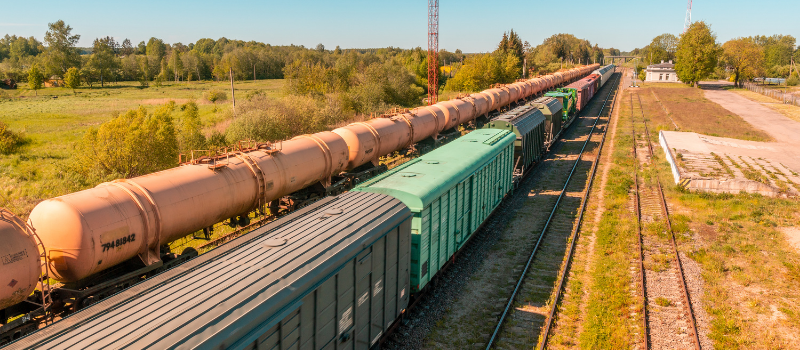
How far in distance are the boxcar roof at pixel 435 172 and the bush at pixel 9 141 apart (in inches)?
1680

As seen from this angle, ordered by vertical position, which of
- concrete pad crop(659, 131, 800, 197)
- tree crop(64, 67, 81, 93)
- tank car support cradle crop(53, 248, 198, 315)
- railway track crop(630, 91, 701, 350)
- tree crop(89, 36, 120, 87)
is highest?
tree crop(89, 36, 120, 87)

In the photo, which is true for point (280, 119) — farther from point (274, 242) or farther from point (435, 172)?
point (274, 242)

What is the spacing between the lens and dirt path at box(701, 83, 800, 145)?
4441cm

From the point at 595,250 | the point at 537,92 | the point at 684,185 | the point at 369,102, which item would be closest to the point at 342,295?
the point at 595,250

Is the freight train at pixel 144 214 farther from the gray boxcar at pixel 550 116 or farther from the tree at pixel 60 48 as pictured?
the tree at pixel 60 48

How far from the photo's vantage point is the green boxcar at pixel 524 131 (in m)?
24.2

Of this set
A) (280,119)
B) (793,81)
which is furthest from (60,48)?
(793,81)

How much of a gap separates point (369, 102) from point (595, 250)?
3961cm

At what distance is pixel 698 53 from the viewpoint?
8738 centimetres


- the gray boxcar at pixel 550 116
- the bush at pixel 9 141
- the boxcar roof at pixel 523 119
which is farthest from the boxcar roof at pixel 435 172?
the bush at pixel 9 141

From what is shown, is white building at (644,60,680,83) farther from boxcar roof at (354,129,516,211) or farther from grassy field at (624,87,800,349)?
boxcar roof at (354,129,516,211)

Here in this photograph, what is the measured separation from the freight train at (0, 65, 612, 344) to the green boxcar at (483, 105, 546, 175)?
8601mm

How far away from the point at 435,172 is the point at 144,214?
26.7 ft

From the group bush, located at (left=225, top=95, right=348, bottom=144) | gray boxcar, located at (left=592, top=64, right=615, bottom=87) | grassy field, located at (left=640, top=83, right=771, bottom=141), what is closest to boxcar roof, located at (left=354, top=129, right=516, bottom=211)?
bush, located at (left=225, top=95, right=348, bottom=144)
